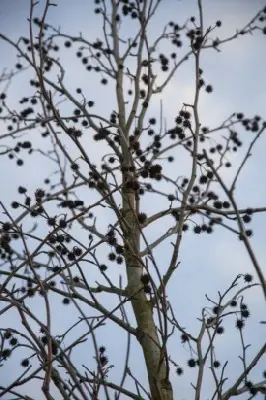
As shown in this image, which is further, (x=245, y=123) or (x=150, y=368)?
(x=245, y=123)

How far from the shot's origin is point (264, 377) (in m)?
4.09

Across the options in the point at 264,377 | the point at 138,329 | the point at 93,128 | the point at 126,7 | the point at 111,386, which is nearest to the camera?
the point at 264,377

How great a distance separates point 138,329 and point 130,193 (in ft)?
5.69

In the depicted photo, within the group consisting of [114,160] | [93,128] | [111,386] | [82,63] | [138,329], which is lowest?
[111,386]

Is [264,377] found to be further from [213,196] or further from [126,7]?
[126,7]

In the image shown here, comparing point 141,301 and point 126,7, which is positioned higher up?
point 126,7

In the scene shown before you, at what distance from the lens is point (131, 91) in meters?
7.39

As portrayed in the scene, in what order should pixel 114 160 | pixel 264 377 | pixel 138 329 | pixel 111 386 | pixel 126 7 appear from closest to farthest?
pixel 264 377
pixel 111 386
pixel 138 329
pixel 114 160
pixel 126 7

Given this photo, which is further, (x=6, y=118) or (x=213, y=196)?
(x=6, y=118)

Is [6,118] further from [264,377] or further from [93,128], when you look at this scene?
[264,377]

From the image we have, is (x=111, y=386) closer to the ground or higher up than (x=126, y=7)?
closer to the ground

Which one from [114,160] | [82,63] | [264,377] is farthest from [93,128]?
[264,377]

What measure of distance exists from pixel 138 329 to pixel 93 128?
3.00 meters

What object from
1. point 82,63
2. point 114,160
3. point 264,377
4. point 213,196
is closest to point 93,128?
point 114,160
